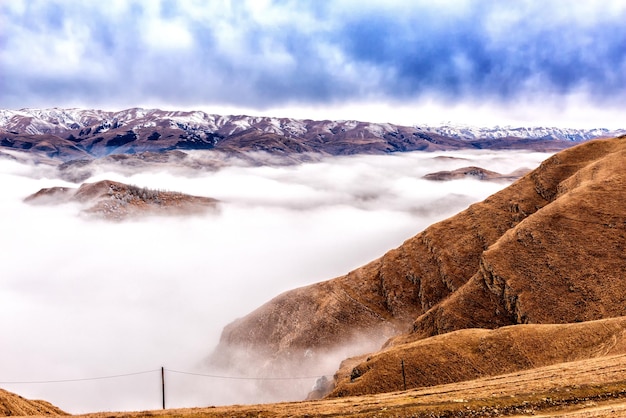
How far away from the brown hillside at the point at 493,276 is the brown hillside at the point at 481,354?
22.5m

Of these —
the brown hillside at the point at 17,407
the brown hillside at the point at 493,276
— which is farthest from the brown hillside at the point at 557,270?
the brown hillside at the point at 17,407

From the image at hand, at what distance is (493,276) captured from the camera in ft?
360

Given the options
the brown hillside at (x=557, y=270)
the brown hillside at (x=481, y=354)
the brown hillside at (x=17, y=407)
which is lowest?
the brown hillside at (x=481, y=354)

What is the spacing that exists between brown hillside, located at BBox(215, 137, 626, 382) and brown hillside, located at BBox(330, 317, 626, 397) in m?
22.5

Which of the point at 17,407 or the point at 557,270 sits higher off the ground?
the point at 557,270

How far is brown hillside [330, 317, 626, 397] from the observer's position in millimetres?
67438

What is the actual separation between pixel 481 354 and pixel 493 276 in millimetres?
39774

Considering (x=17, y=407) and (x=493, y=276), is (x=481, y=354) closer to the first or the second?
(x=493, y=276)

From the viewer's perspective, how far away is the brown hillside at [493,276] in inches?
3898

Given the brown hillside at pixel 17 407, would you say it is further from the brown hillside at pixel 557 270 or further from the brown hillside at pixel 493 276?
the brown hillside at pixel 557 270

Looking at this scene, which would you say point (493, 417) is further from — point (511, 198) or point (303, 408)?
point (511, 198)

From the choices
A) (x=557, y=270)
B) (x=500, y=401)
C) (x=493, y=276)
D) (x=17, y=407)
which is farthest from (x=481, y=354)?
(x=17, y=407)

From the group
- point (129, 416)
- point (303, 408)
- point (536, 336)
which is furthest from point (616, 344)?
point (129, 416)

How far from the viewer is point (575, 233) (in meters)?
110
